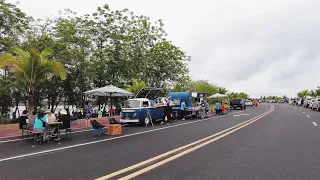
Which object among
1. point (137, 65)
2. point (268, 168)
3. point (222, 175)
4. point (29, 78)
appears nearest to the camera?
point (222, 175)

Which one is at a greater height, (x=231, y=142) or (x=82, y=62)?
(x=82, y=62)

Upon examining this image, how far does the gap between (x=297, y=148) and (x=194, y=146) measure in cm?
355

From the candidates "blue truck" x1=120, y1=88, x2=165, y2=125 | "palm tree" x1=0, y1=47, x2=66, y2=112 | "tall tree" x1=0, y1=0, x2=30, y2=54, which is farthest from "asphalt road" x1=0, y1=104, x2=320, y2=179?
"tall tree" x1=0, y1=0, x2=30, y2=54

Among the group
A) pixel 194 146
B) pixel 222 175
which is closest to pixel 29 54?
pixel 194 146

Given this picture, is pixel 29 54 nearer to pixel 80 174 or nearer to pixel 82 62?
pixel 82 62

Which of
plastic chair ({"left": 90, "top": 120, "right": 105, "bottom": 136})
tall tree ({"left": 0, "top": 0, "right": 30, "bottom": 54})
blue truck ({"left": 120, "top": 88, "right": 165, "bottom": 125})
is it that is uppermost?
tall tree ({"left": 0, "top": 0, "right": 30, "bottom": 54})

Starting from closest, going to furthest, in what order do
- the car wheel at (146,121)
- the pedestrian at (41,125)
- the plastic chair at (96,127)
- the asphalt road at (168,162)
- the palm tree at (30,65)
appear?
1. the asphalt road at (168,162)
2. the pedestrian at (41,125)
3. the plastic chair at (96,127)
4. the palm tree at (30,65)
5. the car wheel at (146,121)

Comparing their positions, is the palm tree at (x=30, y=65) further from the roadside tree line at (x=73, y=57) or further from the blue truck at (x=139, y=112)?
the blue truck at (x=139, y=112)

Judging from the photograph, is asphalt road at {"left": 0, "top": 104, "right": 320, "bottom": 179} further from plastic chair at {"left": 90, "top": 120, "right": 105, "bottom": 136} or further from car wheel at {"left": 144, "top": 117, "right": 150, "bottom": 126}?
car wheel at {"left": 144, "top": 117, "right": 150, "bottom": 126}

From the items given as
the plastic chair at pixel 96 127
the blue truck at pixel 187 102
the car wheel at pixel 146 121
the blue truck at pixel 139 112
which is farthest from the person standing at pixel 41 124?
the blue truck at pixel 187 102

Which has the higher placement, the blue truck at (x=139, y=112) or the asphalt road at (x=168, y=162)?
the blue truck at (x=139, y=112)

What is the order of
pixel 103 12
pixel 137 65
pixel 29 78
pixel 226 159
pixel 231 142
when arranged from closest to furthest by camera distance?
pixel 226 159, pixel 231 142, pixel 29 78, pixel 103 12, pixel 137 65

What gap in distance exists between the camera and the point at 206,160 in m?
8.26

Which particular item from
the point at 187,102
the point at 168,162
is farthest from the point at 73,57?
the point at 168,162
